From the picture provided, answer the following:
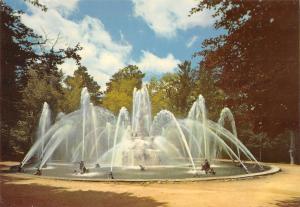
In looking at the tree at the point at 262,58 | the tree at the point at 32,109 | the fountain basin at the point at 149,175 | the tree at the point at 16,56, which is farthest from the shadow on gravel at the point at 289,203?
the tree at the point at 32,109

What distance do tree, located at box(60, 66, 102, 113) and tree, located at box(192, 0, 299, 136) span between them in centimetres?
3770

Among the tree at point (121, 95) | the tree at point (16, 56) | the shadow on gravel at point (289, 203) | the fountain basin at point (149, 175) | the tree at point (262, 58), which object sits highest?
the tree at point (121, 95)

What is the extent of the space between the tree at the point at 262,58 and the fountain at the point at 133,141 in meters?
13.5

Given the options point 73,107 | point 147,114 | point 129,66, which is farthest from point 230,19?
point 129,66

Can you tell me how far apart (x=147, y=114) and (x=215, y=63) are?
20.6m

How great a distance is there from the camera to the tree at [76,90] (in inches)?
1950

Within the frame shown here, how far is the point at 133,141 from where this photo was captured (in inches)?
1096

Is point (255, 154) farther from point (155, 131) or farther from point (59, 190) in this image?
point (59, 190)

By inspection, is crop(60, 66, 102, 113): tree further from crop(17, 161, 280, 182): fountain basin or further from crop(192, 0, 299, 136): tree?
crop(192, 0, 299, 136): tree

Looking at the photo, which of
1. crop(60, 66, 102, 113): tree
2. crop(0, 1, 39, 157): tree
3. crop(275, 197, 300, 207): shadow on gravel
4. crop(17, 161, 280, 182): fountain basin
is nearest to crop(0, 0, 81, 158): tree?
crop(0, 1, 39, 157): tree

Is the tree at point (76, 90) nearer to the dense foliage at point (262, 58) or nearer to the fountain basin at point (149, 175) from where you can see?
the fountain basin at point (149, 175)

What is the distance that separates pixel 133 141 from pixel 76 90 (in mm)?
30110

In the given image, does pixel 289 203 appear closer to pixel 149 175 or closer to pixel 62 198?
pixel 62 198

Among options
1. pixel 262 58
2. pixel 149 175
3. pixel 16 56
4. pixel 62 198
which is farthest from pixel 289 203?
pixel 16 56
